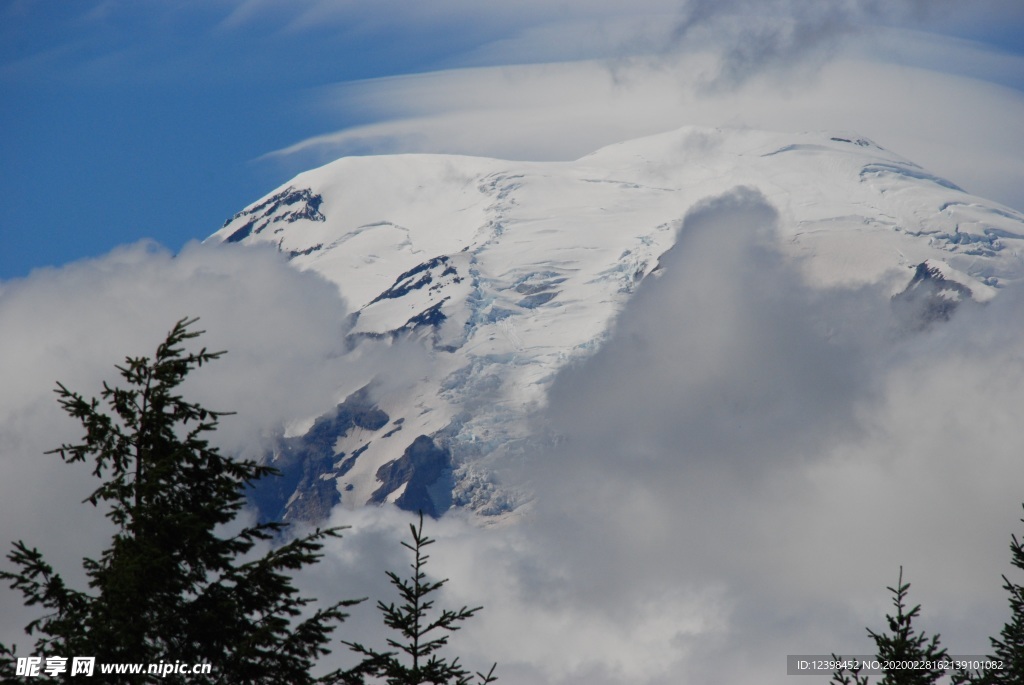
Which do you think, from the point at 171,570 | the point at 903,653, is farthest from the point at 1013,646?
the point at 171,570

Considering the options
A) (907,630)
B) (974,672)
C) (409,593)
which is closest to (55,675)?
(409,593)

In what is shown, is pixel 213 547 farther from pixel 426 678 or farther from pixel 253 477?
pixel 426 678

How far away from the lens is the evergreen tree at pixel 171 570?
81.1 feet

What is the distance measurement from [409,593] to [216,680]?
5486mm

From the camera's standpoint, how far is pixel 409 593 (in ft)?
A: 96.0

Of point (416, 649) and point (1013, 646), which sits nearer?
point (416, 649)

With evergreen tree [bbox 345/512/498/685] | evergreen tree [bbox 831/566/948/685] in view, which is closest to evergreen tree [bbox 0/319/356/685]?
evergreen tree [bbox 345/512/498/685]

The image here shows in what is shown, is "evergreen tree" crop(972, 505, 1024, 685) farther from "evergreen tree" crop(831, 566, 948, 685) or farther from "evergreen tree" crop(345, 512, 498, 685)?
"evergreen tree" crop(345, 512, 498, 685)

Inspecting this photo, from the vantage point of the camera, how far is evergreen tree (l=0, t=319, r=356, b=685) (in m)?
24.7

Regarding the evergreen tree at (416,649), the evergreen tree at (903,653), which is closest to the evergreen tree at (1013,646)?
the evergreen tree at (903,653)

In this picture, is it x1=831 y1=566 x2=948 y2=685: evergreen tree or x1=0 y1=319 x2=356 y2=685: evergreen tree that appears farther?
x1=831 y1=566 x2=948 y2=685: evergreen tree

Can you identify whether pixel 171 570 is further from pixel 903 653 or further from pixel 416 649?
pixel 903 653

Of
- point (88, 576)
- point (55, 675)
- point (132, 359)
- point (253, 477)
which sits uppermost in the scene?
point (132, 359)

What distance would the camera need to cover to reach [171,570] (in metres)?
25.2
